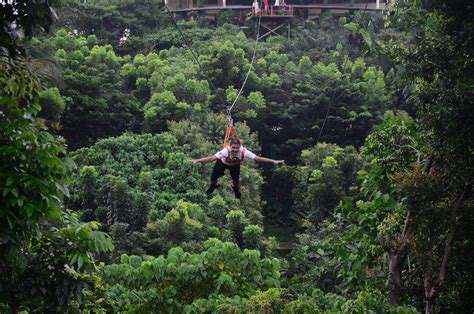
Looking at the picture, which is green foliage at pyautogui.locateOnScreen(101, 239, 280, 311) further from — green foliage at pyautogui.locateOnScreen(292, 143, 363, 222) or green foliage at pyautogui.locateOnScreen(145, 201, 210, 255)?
green foliage at pyautogui.locateOnScreen(292, 143, 363, 222)

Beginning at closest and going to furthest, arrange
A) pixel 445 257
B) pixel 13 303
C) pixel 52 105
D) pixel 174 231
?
pixel 13 303
pixel 445 257
pixel 174 231
pixel 52 105

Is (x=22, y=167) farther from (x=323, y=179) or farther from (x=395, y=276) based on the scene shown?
(x=323, y=179)

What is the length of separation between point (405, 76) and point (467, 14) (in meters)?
0.79

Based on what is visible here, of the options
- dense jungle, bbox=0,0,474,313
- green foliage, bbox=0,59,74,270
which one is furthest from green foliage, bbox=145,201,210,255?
green foliage, bbox=0,59,74,270

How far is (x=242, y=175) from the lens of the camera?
19484 millimetres

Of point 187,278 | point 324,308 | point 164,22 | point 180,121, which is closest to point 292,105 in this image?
point 180,121

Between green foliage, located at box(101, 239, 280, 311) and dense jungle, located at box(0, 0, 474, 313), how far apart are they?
0.07 ft

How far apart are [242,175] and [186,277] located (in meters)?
8.91

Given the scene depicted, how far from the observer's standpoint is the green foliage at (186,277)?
10.5 meters

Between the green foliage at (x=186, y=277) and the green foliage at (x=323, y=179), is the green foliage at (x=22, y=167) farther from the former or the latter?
the green foliage at (x=323, y=179)

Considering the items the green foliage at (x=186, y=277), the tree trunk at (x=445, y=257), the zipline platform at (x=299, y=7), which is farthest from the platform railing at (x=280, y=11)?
the tree trunk at (x=445, y=257)

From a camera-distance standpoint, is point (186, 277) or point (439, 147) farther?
point (186, 277)

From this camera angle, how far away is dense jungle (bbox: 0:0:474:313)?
624 cm

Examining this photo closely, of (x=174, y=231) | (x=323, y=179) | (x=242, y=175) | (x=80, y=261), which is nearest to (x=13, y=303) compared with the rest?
(x=80, y=261)
